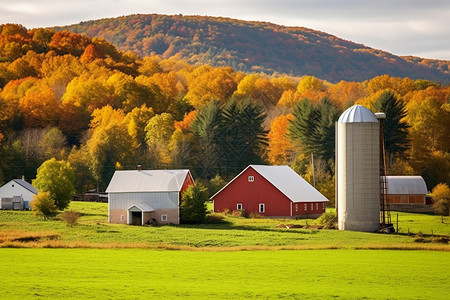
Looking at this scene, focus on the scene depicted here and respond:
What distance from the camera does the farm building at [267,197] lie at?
7331 centimetres

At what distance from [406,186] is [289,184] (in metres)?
16.2

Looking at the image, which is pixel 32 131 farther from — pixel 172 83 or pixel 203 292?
pixel 203 292

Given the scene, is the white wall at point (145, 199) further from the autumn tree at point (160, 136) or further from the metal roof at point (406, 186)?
the autumn tree at point (160, 136)

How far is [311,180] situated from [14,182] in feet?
101

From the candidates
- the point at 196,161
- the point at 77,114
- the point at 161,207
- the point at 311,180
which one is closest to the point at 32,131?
the point at 77,114

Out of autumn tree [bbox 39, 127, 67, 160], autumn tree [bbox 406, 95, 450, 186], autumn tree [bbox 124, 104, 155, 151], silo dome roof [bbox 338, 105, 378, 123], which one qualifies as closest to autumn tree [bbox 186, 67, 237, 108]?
autumn tree [bbox 124, 104, 155, 151]

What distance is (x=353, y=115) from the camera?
62781 mm

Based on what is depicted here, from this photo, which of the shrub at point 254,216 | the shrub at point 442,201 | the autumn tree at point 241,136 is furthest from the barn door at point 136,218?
the autumn tree at point 241,136

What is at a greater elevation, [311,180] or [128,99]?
[128,99]

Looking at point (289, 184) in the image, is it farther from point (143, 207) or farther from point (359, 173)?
point (359, 173)

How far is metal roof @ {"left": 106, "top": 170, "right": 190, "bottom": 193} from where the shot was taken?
68.4 m

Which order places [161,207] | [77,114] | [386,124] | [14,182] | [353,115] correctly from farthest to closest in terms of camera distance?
[77,114] < [386,124] < [14,182] < [161,207] < [353,115]

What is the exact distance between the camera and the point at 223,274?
121 feet

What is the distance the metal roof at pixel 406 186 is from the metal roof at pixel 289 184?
1153cm
